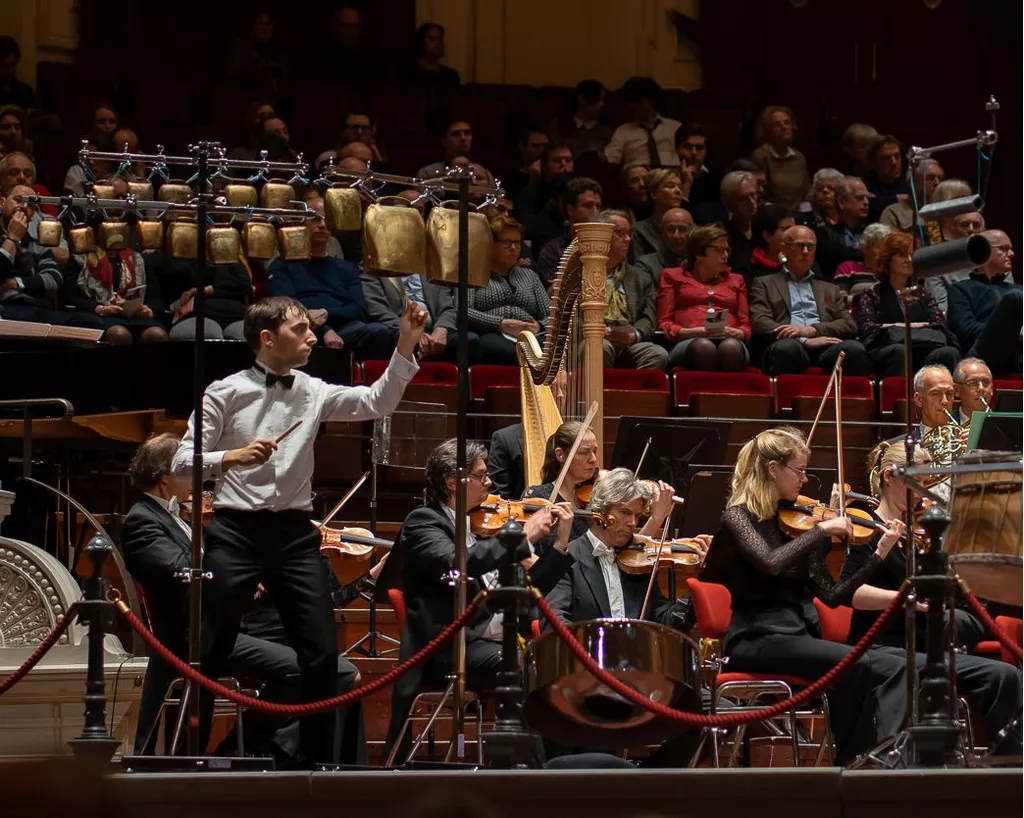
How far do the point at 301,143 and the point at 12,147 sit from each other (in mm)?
1952

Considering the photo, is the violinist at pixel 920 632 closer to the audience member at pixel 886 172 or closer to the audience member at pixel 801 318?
the audience member at pixel 801 318

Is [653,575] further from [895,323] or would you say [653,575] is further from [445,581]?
[895,323]

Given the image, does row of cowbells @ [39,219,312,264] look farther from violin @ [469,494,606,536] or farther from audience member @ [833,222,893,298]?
audience member @ [833,222,893,298]

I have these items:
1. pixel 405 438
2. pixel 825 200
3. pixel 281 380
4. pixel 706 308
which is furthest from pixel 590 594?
pixel 825 200

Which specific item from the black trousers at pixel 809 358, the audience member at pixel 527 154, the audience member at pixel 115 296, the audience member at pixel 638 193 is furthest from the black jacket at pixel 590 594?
the audience member at pixel 527 154

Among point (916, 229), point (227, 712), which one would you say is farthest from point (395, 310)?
point (916, 229)

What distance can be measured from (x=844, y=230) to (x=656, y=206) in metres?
1.24

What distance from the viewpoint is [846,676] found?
5.50 metres

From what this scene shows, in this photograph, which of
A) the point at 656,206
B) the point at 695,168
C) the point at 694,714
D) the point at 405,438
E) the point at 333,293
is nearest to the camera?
the point at 694,714

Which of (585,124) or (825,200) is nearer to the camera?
(825,200)

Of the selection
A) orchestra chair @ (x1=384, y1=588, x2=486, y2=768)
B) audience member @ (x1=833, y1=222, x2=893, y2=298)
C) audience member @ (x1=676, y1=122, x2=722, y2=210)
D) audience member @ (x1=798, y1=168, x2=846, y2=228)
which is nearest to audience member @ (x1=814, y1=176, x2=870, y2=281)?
audience member @ (x1=798, y1=168, x2=846, y2=228)

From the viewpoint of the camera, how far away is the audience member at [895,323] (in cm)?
914

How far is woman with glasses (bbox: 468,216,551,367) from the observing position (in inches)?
353

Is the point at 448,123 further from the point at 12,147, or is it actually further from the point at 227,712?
the point at 227,712
